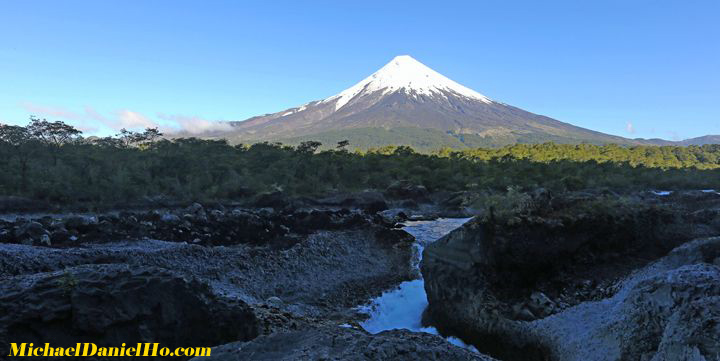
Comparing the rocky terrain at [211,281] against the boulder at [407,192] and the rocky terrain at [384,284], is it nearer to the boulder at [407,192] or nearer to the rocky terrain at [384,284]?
the rocky terrain at [384,284]

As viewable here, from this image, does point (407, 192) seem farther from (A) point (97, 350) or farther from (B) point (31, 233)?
(A) point (97, 350)

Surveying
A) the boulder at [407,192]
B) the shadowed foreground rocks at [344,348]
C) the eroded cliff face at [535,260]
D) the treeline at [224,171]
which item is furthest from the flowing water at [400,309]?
the boulder at [407,192]

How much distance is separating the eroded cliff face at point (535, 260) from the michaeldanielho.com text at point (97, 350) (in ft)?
15.9

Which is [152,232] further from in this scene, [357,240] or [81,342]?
[81,342]

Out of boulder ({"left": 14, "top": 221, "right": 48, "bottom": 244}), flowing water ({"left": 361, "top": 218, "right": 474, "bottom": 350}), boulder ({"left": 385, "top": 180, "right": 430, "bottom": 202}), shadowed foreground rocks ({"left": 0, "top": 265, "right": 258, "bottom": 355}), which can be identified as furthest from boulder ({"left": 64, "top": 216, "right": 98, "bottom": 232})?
boulder ({"left": 385, "top": 180, "right": 430, "bottom": 202})

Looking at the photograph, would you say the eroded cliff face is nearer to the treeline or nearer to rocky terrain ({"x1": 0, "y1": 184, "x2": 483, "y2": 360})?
rocky terrain ({"x1": 0, "y1": 184, "x2": 483, "y2": 360})

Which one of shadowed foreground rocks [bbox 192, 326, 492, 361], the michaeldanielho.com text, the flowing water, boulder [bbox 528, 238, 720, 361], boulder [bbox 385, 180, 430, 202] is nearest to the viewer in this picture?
shadowed foreground rocks [bbox 192, 326, 492, 361]

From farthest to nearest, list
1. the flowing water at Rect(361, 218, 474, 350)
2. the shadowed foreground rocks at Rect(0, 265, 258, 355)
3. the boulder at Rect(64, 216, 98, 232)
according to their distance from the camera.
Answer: the boulder at Rect(64, 216, 98, 232) → the flowing water at Rect(361, 218, 474, 350) → the shadowed foreground rocks at Rect(0, 265, 258, 355)

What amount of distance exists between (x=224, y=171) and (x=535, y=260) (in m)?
31.5

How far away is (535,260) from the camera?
821cm

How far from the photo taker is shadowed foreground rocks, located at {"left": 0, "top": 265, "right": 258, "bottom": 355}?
444 cm

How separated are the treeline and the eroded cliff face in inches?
724

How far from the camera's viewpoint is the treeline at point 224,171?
27.3 metres

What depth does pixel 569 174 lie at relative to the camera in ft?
157
